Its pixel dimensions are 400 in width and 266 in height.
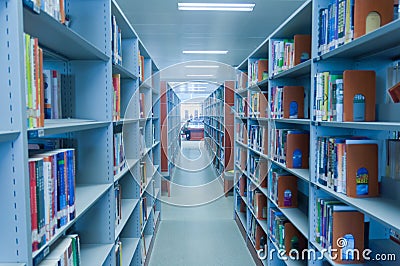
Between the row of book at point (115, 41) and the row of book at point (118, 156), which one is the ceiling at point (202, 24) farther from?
the row of book at point (118, 156)

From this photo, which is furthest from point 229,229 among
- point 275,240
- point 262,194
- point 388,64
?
point 388,64

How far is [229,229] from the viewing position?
425 cm

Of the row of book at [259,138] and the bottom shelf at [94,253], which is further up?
the row of book at [259,138]

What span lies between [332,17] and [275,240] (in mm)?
1795

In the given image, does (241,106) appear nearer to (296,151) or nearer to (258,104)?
(258,104)

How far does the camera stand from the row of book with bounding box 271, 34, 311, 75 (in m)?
2.24

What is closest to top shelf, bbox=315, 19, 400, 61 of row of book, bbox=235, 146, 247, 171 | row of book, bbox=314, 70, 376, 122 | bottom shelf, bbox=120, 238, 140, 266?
row of book, bbox=314, 70, 376, 122

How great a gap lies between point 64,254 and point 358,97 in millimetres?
1511

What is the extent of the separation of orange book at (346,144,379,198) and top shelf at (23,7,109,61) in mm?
1343

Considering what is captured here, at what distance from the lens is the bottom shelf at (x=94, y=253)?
161 centimetres

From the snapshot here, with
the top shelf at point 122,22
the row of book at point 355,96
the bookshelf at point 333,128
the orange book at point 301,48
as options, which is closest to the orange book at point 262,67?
the bookshelf at point 333,128

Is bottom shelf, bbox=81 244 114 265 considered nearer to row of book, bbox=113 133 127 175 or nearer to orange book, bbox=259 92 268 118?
row of book, bbox=113 133 127 175

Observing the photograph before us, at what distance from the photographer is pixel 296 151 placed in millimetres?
2283

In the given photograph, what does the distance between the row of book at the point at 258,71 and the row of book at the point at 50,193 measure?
2.39m
